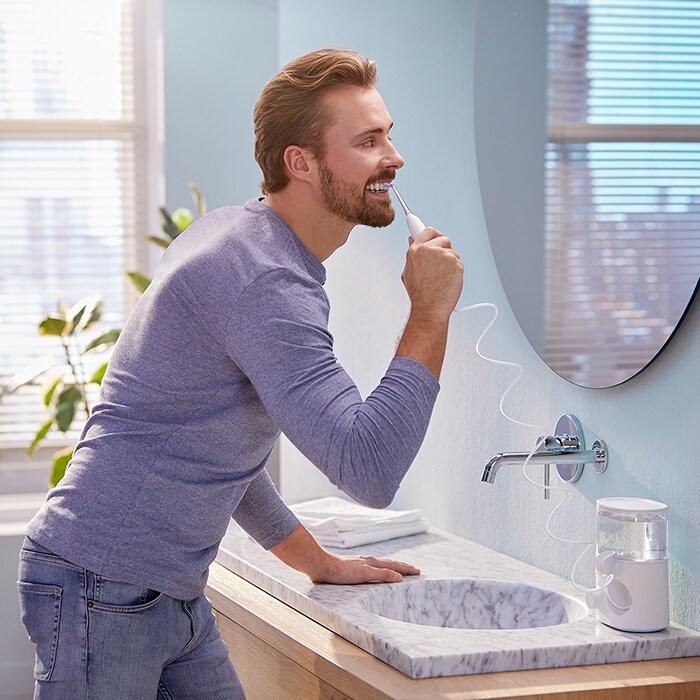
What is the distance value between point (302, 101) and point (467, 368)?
0.73 metres

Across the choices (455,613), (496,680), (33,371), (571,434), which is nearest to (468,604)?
(455,613)

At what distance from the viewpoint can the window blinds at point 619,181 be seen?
1449 millimetres

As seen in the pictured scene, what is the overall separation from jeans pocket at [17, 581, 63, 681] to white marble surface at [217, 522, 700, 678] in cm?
37

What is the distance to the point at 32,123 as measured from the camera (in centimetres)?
373

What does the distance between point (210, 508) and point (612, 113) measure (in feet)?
2.60

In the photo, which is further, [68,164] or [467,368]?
[68,164]

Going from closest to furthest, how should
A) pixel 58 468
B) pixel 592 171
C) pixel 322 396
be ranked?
pixel 322 396
pixel 592 171
pixel 58 468

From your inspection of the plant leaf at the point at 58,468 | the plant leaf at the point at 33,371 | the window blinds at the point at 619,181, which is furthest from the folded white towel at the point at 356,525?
the plant leaf at the point at 33,371

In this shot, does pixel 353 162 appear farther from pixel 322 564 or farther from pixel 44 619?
pixel 44 619

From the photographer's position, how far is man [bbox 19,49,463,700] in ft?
4.34

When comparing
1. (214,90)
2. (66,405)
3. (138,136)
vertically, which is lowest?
(66,405)

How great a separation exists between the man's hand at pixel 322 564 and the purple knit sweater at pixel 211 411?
25cm

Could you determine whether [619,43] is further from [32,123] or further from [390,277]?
[32,123]

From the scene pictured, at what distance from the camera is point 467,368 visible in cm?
210
